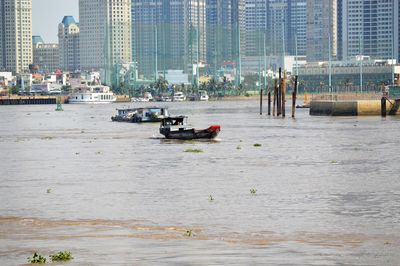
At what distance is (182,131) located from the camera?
327 ft

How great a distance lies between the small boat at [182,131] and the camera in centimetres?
9831

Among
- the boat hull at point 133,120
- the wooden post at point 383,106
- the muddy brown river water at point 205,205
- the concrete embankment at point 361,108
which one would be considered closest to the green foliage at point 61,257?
the muddy brown river water at point 205,205

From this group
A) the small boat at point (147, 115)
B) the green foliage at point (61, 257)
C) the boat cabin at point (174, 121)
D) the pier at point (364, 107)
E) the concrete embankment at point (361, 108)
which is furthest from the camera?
the concrete embankment at point (361, 108)

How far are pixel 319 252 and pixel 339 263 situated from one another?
2006 mm

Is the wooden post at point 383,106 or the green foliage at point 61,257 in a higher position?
the wooden post at point 383,106

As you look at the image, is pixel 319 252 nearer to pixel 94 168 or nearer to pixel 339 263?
pixel 339 263

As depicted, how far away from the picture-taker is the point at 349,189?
177 feet

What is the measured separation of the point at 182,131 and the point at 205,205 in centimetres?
5158

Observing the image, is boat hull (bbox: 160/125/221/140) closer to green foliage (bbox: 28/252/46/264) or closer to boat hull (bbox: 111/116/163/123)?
boat hull (bbox: 111/116/163/123)

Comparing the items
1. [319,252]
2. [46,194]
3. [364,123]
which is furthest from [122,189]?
[364,123]

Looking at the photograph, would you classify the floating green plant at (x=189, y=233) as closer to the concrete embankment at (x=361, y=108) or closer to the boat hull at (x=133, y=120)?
the boat hull at (x=133, y=120)

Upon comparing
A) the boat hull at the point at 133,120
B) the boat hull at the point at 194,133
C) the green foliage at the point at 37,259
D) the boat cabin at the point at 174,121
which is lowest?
the boat hull at the point at 133,120

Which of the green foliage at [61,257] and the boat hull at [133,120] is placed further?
the boat hull at [133,120]

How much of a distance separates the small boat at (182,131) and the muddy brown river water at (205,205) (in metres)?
Result: 9.30
